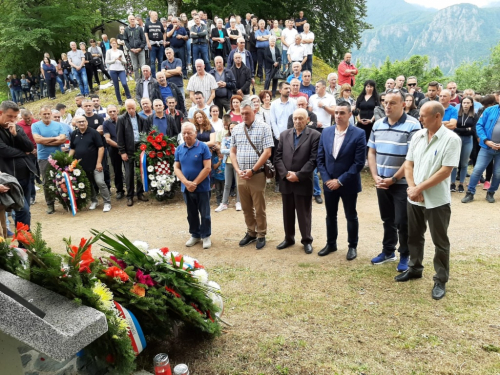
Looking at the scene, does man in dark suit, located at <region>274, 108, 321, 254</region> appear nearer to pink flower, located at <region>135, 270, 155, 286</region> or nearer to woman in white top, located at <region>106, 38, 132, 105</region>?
pink flower, located at <region>135, 270, 155, 286</region>

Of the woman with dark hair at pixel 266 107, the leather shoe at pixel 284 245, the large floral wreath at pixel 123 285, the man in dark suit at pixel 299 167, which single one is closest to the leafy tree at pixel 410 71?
the woman with dark hair at pixel 266 107

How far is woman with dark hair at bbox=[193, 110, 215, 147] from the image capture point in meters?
8.10

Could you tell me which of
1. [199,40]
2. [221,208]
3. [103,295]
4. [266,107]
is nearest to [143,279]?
[103,295]

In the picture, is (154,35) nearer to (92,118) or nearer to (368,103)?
(92,118)

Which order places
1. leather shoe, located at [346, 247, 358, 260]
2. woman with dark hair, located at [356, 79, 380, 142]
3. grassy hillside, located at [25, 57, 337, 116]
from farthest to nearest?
grassy hillside, located at [25, 57, 337, 116] → woman with dark hair, located at [356, 79, 380, 142] → leather shoe, located at [346, 247, 358, 260]

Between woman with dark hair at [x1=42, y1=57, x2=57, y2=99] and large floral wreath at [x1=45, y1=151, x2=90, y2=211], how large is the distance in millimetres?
9574

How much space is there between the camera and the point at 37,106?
54.5ft

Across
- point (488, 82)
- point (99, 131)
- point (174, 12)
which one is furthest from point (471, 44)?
point (99, 131)

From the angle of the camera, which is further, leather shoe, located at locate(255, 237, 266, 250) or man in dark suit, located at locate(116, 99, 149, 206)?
man in dark suit, located at locate(116, 99, 149, 206)

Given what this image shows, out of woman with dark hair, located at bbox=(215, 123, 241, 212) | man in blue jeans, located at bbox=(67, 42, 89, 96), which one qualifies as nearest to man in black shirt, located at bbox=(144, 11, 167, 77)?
man in blue jeans, located at bbox=(67, 42, 89, 96)

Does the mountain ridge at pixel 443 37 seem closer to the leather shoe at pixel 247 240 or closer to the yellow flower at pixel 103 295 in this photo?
the leather shoe at pixel 247 240

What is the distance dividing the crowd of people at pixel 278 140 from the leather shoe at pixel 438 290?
0.06 feet

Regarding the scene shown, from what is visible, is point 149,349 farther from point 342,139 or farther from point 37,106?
point 37,106

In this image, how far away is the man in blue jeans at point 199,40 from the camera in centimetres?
1265
